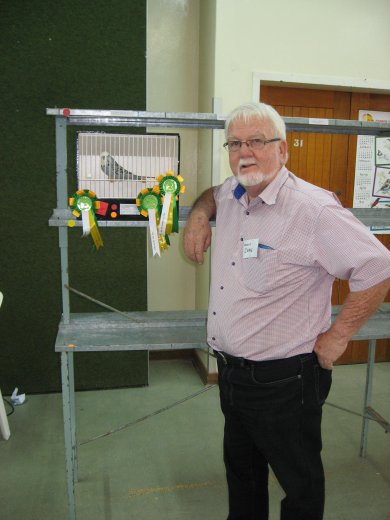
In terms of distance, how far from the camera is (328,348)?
1.39 meters

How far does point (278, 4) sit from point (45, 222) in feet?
6.79

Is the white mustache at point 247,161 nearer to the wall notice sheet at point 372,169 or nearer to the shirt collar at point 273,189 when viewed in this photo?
the shirt collar at point 273,189

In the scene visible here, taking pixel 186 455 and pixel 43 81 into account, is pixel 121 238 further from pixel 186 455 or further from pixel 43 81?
pixel 186 455

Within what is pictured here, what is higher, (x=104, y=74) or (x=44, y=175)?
(x=104, y=74)

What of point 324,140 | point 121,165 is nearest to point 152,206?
point 121,165

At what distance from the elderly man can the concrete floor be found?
2.59ft

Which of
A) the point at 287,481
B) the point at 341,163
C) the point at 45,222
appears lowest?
the point at 287,481

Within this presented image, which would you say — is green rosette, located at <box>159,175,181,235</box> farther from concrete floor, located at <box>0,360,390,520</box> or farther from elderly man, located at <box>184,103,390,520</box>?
concrete floor, located at <box>0,360,390,520</box>

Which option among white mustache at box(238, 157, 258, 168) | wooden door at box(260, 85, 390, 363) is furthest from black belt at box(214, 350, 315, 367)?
wooden door at box(260, 85, 390, 363)

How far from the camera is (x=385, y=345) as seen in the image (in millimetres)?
3789

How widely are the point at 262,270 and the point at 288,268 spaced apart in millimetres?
79

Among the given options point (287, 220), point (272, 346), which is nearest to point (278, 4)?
point (287, 220)

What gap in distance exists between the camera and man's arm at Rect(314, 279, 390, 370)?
52.6 inches

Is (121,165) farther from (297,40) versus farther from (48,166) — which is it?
(297,40)
